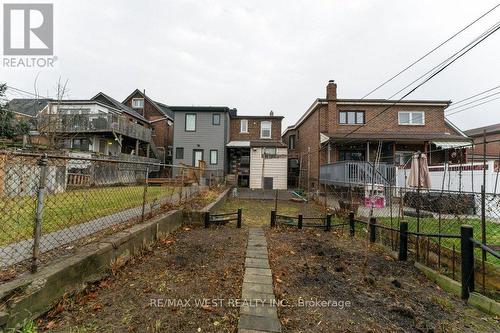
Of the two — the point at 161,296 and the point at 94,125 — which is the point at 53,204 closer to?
the point at 161,296

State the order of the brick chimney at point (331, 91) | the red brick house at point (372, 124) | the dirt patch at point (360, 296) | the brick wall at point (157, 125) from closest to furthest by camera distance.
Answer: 1. the dirt patch at point (360, 296)
2. the brick chimney at point (331, 91)
3. the red brick house at point (372, 124)
4. the brick wall at point (157, 125)

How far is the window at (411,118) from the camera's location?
17.5m

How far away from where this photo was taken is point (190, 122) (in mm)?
22250

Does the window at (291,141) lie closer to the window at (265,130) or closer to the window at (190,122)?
the window at (265,130)

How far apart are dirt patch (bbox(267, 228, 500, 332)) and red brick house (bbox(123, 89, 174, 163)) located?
26.9 metres

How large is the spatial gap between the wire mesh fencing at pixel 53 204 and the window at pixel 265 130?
17.0 metres

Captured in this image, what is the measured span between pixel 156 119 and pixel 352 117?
74.3 feet

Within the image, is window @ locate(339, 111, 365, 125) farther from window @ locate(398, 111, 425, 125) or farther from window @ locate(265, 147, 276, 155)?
window @ locate(265, 147, 276, 155)

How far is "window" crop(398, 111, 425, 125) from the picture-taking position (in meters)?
17.5

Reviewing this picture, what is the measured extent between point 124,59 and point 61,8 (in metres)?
9.09

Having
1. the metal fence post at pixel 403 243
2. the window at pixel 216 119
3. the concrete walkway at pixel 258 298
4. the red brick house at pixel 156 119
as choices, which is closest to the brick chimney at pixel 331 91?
the window at pixel 216 119

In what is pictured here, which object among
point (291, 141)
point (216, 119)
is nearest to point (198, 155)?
point (216, 119)

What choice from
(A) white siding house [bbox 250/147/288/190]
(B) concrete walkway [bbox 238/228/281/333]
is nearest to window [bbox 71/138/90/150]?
(A) white siding house [bbox 250/147/288/190]

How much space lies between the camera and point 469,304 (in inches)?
122
